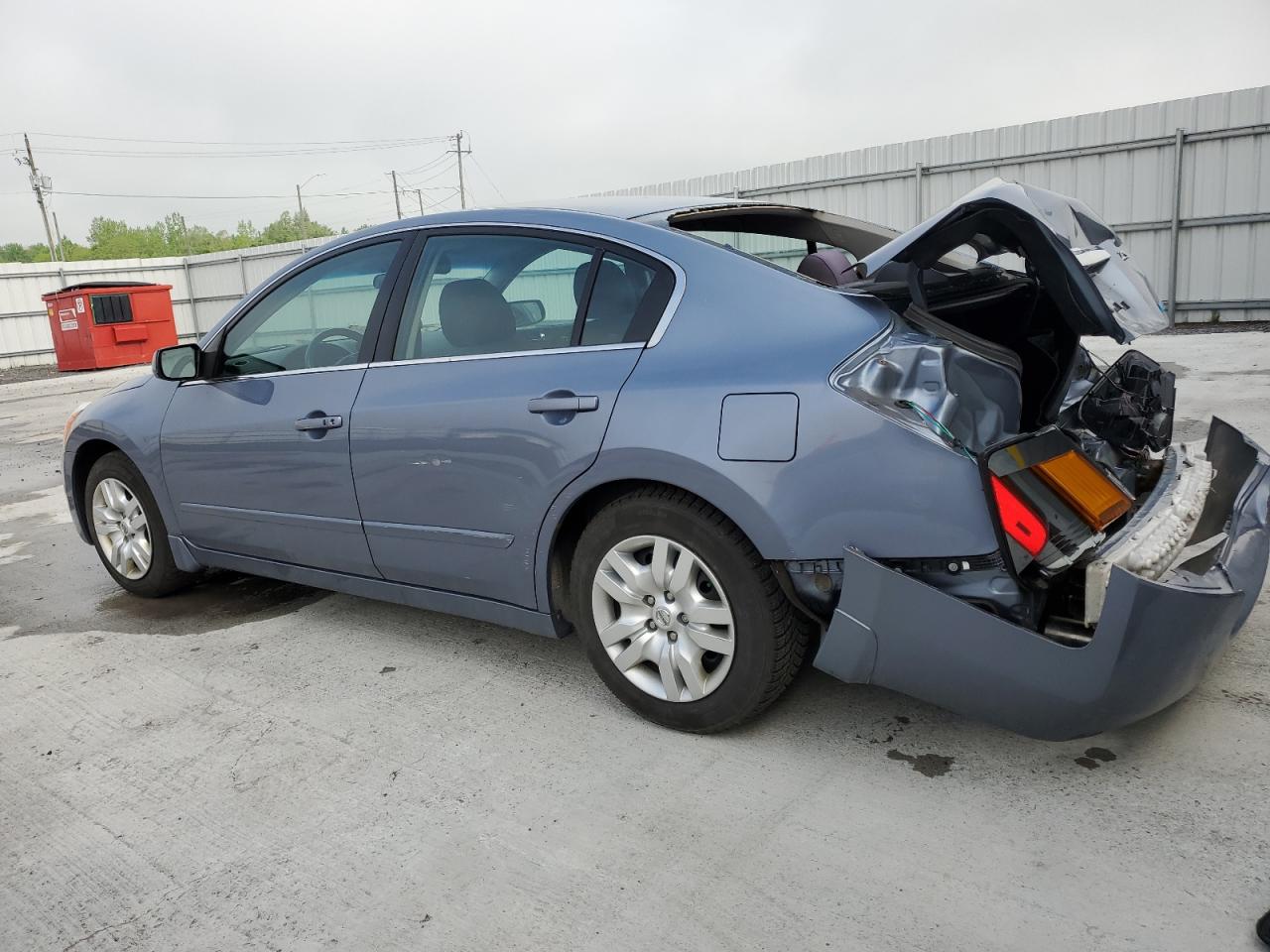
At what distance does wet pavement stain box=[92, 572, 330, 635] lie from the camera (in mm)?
4121

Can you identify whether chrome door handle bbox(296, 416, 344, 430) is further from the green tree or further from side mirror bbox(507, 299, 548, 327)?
the green tree

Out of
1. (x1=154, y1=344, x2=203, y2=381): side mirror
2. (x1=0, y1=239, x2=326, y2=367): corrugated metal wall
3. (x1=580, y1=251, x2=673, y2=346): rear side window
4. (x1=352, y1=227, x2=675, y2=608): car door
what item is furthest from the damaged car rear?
(x1=0, y1=239, x2=326, y2=367): corrugated metal wall

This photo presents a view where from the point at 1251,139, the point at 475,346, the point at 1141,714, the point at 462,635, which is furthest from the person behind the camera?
the point at 1251,139

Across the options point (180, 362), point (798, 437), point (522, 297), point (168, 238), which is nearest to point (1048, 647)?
point (798, 437)

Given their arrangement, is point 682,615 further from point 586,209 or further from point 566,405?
point 586,209

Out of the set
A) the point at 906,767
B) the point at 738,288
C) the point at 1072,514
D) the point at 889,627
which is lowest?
the point at 906,767

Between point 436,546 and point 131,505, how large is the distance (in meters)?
1.94

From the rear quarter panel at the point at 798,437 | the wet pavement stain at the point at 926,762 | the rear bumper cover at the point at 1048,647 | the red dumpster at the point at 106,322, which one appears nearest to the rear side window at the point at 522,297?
the rear quarter panel at the point at 798,437

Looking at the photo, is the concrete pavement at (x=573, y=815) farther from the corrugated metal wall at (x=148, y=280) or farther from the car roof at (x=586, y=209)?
the corrugated metal wall at (x=148, y=280)

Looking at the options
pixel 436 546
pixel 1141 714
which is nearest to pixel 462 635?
pixel 436 546

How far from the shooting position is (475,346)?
10.3 feet

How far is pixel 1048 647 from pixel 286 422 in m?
2.63

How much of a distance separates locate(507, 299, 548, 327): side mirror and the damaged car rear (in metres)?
0.96

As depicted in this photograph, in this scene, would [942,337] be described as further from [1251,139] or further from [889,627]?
[1251,139]
